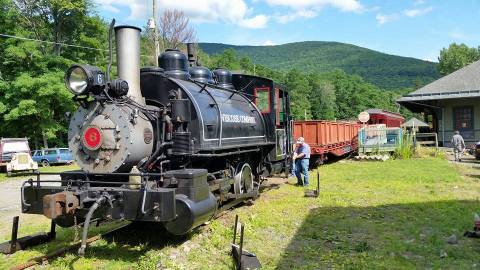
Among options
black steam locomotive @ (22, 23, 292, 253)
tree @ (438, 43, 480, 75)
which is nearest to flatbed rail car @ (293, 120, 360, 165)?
black steam locomotive @ (22, 23, 292, 253)

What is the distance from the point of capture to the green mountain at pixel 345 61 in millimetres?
151975

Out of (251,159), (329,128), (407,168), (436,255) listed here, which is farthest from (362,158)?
(436,255)

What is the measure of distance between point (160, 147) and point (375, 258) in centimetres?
353

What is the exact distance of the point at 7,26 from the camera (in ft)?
98.6

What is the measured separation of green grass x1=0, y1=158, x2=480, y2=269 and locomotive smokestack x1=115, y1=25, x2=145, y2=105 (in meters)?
2.41

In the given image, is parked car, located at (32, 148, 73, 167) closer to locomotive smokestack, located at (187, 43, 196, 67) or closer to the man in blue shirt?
the man in blue shirt

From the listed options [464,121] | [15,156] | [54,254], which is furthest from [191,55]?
[464,121]

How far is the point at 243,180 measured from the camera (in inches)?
379

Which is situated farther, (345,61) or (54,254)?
(345,61)

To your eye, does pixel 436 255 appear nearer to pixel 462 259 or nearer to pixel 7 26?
pixel 462 259

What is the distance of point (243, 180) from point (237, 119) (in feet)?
4.57

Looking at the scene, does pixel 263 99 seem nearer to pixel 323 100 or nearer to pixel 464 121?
pixel 464 121

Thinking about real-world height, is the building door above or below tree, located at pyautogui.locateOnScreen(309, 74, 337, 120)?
below

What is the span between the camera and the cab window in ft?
37.6
